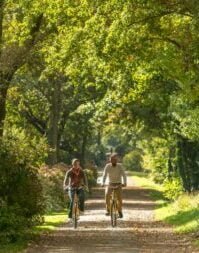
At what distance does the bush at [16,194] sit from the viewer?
57.1ft

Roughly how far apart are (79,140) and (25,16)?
37604mm

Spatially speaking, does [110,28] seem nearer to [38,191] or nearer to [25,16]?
[25,16]

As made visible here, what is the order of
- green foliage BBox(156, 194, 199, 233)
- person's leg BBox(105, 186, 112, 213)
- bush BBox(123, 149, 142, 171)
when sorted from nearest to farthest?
green foliage BBox(156, 194, 199, 233), person's leg BBox(105, 186, 112, 213), bush BBox(123, 149, 142, 171)

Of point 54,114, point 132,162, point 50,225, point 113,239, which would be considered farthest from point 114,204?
point 132,162

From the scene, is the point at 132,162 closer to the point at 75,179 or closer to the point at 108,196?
the point at 108,196

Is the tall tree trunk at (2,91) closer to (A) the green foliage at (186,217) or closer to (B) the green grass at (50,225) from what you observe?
(B) the green grass at (50,225)

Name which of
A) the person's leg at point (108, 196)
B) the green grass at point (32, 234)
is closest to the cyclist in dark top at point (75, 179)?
the person's leg at point (108, 196)

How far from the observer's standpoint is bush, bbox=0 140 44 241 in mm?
17406

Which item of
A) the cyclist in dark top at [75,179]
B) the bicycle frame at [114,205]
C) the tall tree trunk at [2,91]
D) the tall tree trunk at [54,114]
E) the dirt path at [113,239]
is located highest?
the tall tree trunk at [54,114]

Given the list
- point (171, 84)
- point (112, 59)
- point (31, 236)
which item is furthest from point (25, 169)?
point (171, 84)

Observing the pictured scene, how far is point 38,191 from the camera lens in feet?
64.4

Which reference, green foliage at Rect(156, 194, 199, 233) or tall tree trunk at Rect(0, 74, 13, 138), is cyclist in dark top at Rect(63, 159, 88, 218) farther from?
green foliage at Rect(156, 194, 199, 233)

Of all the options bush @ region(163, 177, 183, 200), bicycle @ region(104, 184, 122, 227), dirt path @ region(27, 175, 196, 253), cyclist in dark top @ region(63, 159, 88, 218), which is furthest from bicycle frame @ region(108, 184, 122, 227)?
bush @ region(163, 177, 183, 200)

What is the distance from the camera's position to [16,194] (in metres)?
18.7
